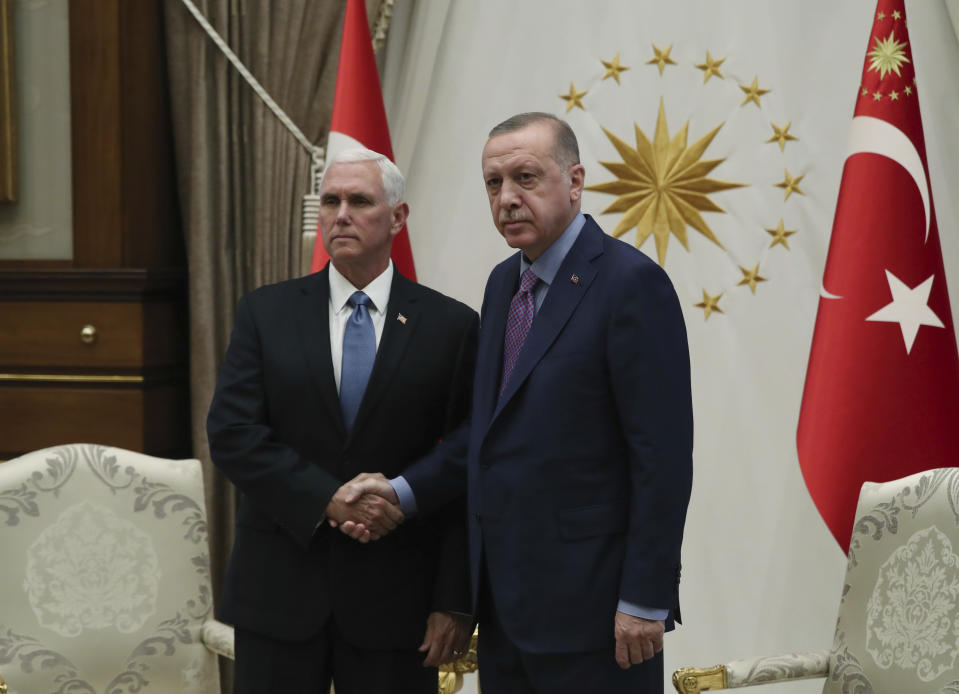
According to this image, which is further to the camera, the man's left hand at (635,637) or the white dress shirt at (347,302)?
the white dress shirt at (347,302)

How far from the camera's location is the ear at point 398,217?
7.11ft

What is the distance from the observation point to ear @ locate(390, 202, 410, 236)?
217 cm

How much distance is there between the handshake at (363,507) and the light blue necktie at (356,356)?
0.43 feet

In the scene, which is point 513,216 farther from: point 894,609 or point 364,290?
point 894,609

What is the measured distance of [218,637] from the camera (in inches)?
97.9

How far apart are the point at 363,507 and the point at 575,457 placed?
422 millimetres

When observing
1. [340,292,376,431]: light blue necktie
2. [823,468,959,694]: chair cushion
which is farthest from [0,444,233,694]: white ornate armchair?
[823,468,959,694]: chair cushion

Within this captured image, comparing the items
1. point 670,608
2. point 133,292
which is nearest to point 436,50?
point 133,292

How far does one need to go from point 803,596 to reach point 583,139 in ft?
5.28

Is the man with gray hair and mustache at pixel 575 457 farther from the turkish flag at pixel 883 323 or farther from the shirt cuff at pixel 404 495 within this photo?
the turkish flag at pixel 883 323

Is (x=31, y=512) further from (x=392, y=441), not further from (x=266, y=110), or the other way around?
(x=266, y=110)

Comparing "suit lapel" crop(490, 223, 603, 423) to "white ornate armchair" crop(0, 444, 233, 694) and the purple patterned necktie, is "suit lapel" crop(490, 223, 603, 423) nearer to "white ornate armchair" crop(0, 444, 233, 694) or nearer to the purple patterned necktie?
the purple patterned necktie

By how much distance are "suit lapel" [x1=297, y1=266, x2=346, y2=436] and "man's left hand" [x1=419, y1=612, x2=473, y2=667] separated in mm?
398

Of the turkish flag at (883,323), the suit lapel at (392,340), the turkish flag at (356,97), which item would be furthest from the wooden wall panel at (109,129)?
the turkish flag at (883,323)
